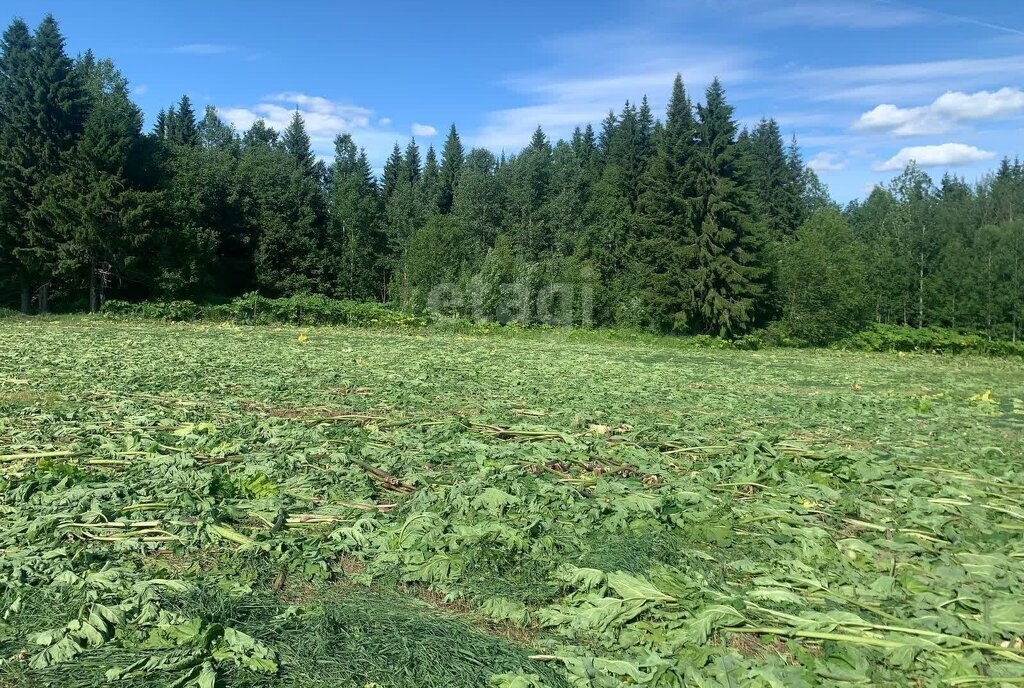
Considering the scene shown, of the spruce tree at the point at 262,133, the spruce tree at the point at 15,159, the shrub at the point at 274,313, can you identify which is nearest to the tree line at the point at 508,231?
the spruce tree at the point at 15,159

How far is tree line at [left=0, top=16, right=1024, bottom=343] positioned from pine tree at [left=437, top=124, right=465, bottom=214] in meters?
4.60

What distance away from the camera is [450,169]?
67688 millimetres

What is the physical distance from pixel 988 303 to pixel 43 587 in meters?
54.3

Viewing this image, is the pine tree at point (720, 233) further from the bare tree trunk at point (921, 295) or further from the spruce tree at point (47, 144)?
the spruce tree at point (47, 144)

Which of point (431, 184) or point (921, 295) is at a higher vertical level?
point (431, 184)

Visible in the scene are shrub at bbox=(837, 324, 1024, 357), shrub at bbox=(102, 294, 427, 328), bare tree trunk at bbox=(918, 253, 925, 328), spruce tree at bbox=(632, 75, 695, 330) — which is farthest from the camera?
bare tree trunk at bbox=(918, 253, 925, 328)

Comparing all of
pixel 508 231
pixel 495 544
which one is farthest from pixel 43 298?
pixel 495 544

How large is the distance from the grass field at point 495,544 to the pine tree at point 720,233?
28.0 meters

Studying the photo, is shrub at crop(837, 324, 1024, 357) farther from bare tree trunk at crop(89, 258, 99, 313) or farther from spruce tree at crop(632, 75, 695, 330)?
bare tree trunk at crop(89, 258, 99, 313)

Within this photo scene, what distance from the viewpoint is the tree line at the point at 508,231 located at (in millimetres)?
31984

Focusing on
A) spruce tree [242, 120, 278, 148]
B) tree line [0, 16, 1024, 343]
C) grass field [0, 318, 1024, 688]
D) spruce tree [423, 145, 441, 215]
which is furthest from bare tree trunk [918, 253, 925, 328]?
spruce tree [242, 120, 278, 148]

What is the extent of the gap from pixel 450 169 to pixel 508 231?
17.9 m

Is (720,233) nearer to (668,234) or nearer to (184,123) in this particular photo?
(668,234)

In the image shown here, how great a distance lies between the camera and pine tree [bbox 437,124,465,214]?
65.8 metres
